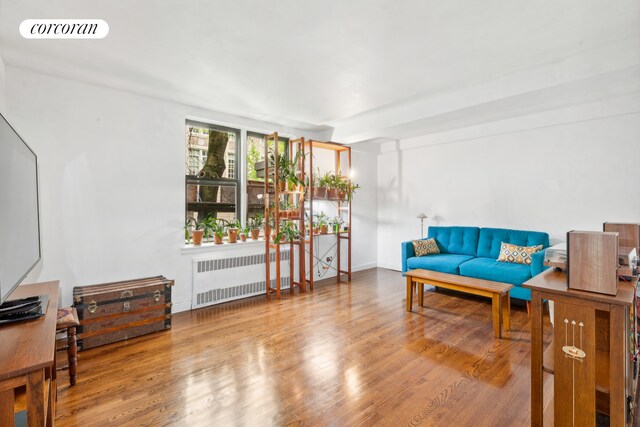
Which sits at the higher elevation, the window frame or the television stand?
the window frame

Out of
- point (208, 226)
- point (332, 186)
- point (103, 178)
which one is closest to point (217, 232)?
point (208, 226)

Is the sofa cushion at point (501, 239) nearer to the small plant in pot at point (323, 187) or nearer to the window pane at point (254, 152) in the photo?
the small plant in pot at point (323, 187)

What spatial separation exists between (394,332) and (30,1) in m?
3.79

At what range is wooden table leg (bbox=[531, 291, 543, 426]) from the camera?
1.52 metres

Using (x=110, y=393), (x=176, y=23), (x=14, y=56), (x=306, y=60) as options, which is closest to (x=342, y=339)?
(x=110, y=393)

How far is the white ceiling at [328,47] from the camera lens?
2006 mm

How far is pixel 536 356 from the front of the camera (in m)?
1.55

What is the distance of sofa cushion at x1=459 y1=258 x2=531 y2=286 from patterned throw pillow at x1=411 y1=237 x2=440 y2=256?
675 millimetres

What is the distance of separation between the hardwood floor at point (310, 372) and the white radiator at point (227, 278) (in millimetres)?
264

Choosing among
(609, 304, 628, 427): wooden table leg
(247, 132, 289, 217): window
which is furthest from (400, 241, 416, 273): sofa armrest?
(609, 304, 628, 427): wooden table leg

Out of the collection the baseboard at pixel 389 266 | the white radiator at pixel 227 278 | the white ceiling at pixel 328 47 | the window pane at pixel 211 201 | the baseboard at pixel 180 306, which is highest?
the white ceiling at pixel 328 47

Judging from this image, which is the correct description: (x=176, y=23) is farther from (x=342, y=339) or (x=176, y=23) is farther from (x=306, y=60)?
(x=342, y=339)

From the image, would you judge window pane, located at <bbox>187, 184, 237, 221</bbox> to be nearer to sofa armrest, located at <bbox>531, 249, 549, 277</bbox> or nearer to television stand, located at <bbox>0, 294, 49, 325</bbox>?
television stand, located at <bbox>0, 294, 49, 325</bbox>

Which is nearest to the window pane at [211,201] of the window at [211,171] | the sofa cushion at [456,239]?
the window at [211,171]
